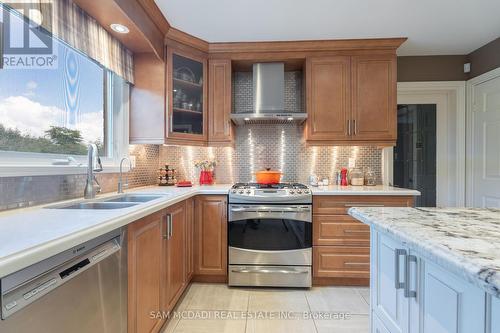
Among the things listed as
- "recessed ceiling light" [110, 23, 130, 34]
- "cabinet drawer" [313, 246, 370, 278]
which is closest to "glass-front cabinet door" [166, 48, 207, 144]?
"recessed ceiling light" [110, 23, 130, 34]

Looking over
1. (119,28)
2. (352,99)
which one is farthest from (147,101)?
(352,99)

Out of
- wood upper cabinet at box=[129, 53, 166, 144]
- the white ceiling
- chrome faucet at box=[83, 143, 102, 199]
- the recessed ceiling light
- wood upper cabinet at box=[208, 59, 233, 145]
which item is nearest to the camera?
chrome faucet at box=[83, 143, 102, 199]

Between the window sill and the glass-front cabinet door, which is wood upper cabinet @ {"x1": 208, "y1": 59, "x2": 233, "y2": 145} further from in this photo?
the window sill

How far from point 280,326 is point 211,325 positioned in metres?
0.50

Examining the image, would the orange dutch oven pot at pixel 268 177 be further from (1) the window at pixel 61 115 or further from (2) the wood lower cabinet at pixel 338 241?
(1) the window at pixel 61 115

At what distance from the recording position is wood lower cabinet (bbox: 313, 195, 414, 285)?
2.41 m

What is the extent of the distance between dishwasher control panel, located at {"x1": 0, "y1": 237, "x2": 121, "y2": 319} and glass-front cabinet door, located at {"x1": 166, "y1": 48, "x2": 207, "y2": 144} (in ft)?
5.35

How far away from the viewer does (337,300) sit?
7.30 ft

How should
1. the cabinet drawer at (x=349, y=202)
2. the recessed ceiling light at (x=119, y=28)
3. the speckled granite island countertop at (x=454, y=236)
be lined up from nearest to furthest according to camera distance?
the speckled granite island countertop at (x=454, y=236), the recessed ceiling light at (x=119, y=28), the cabinet drawer at (x=349, y=202)

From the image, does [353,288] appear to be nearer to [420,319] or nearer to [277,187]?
[277,187]

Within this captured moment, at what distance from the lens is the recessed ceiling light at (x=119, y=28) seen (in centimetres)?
193

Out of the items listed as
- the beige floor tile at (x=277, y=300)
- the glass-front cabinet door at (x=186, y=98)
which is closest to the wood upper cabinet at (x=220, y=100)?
the glass-front cabinet door at (x=186, y=98)

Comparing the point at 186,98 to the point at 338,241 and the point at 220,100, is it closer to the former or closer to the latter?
the point at 220,100

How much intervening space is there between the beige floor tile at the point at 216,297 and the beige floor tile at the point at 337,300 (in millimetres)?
582
